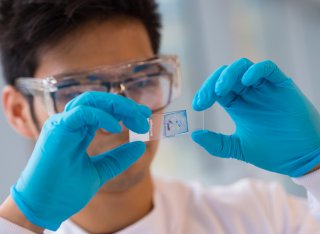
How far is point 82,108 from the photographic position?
1.02 meters

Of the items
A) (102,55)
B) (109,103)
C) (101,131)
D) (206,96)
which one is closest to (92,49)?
(102,55)

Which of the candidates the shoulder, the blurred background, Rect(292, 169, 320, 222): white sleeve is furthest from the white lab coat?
the blurred background

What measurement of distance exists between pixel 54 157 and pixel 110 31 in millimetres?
616

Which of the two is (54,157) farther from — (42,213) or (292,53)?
(292,53)

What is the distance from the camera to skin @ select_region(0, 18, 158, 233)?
140 cm

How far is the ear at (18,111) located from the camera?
1.63 meters

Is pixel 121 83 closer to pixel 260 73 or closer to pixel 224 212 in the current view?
pixel 260 73

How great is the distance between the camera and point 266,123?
1162mm

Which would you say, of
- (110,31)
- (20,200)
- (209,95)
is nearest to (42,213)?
(20,200)

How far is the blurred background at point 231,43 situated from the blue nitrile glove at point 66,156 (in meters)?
1.97

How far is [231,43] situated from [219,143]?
2163 millimetres

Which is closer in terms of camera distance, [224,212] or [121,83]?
[121,83]

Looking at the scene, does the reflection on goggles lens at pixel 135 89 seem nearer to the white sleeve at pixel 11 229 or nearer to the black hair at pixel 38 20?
the black hair at pixel 38 20

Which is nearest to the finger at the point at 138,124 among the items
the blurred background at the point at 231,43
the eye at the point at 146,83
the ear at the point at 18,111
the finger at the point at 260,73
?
the finger at the point at 260,73
